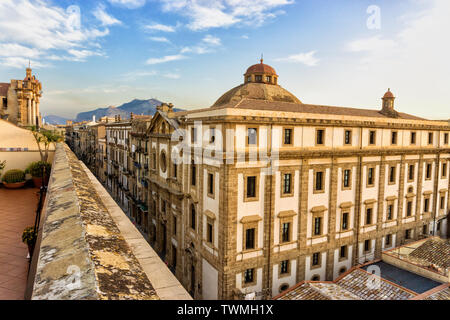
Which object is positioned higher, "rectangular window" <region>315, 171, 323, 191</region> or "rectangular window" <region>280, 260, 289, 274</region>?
"rectangular window" <region>315, 171, 323, 191</region>

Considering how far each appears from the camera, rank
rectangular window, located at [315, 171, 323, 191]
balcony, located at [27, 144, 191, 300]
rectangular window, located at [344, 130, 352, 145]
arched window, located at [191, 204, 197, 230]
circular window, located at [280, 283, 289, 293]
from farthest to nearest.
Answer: rectangular window, located at [344, 130, 352, 145], arched window, located at [191, 204, 197, 230], rectangular window, located at [315, 171, 323, 191], circular window, located at [280, 283, 289, 293], balcony, located at [27, 144, 191, 300]

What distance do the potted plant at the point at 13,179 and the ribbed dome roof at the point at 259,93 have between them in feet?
79.1

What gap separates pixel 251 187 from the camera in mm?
21016

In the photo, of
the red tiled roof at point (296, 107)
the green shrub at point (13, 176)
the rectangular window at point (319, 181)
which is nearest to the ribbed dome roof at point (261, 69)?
the red tiled roof at point (296, 107)

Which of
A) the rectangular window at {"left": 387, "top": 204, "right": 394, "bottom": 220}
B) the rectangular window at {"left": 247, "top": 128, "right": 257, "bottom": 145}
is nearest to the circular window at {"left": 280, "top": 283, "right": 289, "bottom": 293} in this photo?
the rectangular window at {"left": 247, "top": 128, "right": 257, "bottom": 145}

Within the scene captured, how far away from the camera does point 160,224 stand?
32781mm

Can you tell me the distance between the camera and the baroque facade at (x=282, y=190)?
67.5ft

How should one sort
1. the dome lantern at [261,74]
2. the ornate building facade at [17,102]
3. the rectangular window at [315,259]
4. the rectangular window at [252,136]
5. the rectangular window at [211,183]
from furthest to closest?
the dome lantern at [261,74] → the ornate building facade at [17,102] → the rectangular window at [315,259] → the rectangular window at [211,183] → the rectangular window at [252,136]

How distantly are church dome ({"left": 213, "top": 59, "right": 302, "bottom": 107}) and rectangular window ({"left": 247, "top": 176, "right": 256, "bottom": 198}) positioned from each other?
15946 mm

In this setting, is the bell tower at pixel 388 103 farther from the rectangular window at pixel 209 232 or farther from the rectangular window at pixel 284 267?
the rectangular window at pixel 209 232

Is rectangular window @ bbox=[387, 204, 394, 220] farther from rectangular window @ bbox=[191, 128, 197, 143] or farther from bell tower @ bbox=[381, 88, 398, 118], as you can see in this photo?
rectangular window @ bbox=[191, 128, 197, 143]

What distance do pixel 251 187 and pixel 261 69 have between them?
24.2 meters

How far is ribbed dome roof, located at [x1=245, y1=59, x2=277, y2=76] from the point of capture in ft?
131
